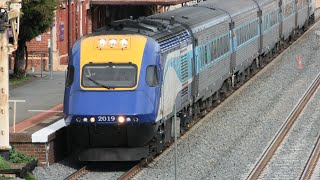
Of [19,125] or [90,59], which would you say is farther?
[19,125]

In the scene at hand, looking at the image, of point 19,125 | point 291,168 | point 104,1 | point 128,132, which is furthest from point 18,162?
point 104,1

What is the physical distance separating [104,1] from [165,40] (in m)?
26.7

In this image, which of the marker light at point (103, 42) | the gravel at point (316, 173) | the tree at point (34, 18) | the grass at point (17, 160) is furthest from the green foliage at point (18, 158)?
the tree at point (34, 18)

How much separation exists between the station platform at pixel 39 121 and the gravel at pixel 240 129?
6.94ft

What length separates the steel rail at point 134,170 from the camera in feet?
62.8

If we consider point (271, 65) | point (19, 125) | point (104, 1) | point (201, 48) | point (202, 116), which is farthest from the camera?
point (104, 1)

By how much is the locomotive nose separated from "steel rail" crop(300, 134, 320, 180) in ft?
10.8

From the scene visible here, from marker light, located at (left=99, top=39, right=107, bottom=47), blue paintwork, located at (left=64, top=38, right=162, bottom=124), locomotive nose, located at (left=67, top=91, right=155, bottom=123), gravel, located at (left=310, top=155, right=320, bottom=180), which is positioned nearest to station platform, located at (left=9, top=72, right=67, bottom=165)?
blue paintwork, located at (left=64, top=38, right=162, bottom=124)

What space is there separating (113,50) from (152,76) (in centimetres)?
94

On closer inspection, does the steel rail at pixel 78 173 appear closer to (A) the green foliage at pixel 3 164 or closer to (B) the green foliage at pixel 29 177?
(B) the green foliage at pixel 29 177

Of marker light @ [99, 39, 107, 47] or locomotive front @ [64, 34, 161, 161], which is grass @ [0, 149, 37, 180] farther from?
marker light @ [99, 39, 107, 47]

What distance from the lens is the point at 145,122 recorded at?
19.4m

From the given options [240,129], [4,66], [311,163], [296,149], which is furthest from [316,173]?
[4,66]

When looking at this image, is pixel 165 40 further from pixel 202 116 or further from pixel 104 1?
pixel 104 1
